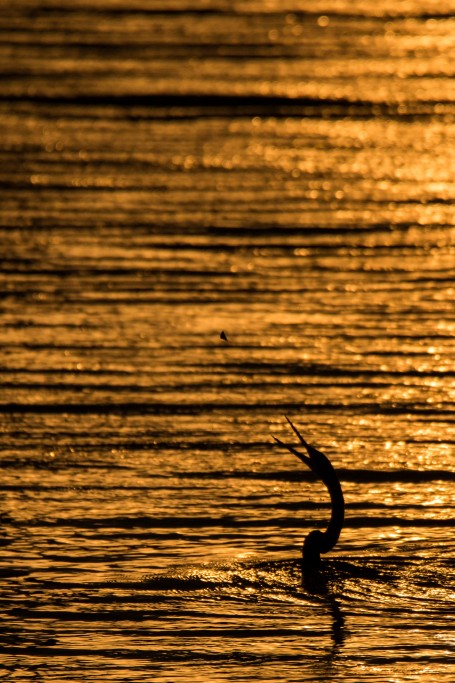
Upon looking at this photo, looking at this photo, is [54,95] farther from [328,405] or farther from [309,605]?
[309,605]

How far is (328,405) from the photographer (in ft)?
35.8

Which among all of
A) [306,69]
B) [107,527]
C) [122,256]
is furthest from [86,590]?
[306,69]

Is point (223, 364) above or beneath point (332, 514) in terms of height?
above

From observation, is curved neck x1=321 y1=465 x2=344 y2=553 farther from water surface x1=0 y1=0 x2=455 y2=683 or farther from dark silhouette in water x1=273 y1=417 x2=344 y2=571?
water surface x1=0 y1=0 x2=455 y2=683

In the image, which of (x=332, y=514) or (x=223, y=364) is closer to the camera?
(x=332, y=514)

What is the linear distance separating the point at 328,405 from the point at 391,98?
11.0 m

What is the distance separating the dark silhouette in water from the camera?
7.89m

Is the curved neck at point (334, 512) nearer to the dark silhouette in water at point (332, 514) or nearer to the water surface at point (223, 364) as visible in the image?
the dark silhouette in water at point (332, 514)

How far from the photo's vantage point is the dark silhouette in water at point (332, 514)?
7.89 metres

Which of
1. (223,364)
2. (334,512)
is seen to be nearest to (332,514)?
(334,512)

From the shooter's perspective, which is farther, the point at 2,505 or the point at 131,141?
the point at 131,141

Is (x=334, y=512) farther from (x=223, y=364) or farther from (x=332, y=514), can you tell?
(x=223, y=364)

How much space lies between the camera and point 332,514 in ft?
26.3

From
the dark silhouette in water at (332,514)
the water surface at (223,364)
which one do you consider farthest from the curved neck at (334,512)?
the water surface at (223,364)
